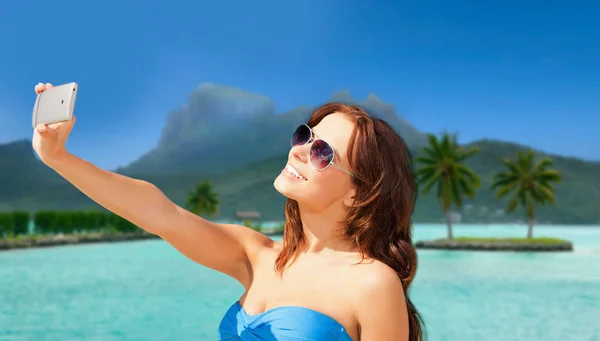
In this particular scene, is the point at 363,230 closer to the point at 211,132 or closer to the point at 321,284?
the point at 321,284

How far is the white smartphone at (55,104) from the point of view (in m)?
1.34

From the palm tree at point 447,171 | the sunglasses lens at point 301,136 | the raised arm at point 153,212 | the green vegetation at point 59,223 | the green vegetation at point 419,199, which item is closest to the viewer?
the raised arm at point 153,212

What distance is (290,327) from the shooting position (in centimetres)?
152

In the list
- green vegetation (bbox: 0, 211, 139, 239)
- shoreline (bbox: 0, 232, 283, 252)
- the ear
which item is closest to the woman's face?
the ear

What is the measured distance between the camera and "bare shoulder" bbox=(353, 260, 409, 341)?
1.50 metres

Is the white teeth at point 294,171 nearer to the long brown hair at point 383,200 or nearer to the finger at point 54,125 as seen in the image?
the long brown hair at point 383,200

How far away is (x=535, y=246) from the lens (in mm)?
29625

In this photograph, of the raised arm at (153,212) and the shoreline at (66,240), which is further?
the shoreline at (66,240)

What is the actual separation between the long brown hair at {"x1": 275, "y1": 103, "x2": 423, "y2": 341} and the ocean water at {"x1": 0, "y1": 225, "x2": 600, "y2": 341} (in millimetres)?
7889

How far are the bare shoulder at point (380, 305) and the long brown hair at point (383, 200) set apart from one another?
0.11m

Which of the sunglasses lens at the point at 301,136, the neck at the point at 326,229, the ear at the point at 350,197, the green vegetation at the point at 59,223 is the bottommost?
the green vegetation at the point at 59,223

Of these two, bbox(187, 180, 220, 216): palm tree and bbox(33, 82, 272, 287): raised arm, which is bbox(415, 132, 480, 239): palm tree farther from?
bbox(33, 82, 272, 287): raised arm

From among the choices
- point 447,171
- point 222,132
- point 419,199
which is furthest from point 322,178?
point 222,132

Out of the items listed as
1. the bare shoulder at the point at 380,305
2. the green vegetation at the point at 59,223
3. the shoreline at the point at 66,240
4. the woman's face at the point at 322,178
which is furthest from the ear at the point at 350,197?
the green vegetation at the point at 59,223
